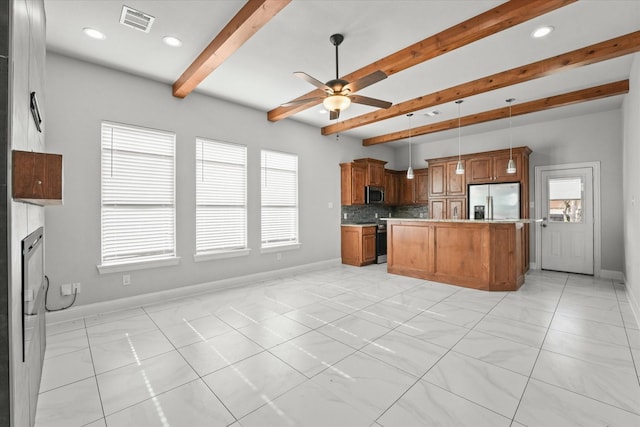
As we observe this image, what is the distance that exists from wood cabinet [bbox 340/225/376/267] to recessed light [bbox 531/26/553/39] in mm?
4327

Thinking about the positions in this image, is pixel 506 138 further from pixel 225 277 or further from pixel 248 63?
pixel 225 277

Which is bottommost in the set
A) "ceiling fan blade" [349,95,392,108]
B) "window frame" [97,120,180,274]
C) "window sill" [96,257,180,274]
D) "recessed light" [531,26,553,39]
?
"window sill" [96,257,180,274]

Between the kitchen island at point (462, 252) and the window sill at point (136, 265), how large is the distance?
12.8 feet

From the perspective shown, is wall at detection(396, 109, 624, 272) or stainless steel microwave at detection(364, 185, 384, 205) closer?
wall at detection(396, 109, 624, 272)

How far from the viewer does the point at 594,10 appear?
2744mm

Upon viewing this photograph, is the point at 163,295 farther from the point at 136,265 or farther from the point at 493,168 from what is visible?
the point at 493,168

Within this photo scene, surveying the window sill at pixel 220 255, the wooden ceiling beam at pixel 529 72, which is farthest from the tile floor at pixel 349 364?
the wooden ceiling beam at pixel 529 72

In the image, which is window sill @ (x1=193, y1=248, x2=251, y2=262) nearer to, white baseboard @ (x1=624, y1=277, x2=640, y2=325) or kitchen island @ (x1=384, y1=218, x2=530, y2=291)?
kitchen island @ (x1=384, y1=218, x2=530, y2=291)

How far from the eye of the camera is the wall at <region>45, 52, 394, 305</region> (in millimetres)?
3398

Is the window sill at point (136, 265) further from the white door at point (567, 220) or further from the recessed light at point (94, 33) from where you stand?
the white door at point (567, 220)

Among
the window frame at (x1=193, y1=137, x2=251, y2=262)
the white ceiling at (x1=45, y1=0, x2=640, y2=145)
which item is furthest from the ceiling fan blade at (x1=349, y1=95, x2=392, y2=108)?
the window frame at (x1=193, y1=137, x2=251, y2=262)

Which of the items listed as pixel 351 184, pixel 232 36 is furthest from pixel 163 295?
pixel 351 184

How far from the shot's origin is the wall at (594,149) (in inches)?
211

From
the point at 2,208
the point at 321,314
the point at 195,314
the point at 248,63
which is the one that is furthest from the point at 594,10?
the point at 195,314
